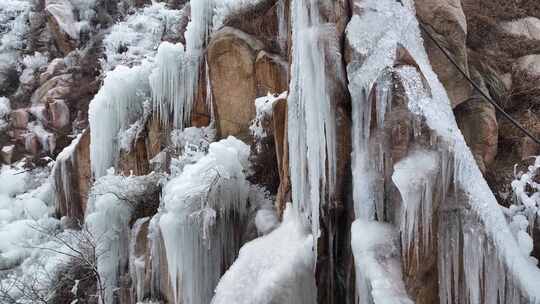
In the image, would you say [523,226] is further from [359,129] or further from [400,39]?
[400,39]

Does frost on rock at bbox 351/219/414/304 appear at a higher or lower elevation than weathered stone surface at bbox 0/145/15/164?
higher

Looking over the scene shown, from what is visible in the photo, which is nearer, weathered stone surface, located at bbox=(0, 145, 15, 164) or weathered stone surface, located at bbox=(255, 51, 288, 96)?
weathered stone surface, located at bbox=(255, 51, 288, 96)

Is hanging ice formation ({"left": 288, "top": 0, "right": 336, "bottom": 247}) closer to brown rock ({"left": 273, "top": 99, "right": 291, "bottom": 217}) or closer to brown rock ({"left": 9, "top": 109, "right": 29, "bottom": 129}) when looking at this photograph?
brown rock ({"left": 273, "top": 99, "right": 291, "bottom": 217})

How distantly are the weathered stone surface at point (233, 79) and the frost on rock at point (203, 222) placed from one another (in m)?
1.57

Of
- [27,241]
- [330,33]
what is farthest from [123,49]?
[330,33]

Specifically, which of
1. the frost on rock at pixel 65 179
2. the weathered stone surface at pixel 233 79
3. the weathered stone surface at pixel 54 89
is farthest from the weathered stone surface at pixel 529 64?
the weathered stone surface at pixel 54 89

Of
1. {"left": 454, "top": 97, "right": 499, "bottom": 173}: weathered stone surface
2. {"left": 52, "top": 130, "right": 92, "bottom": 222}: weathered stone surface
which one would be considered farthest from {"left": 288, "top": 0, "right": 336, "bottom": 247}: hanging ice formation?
{"left": 52, "top": 130, "right": 92, "bottom": 222}: weathered stone surface

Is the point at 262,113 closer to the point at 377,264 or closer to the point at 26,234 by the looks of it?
the point at 377,264

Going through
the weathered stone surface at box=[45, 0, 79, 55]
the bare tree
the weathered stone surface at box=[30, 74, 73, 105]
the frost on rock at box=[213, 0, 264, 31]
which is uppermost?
the weathered stone surface at box=[45, 0, 79, 55]

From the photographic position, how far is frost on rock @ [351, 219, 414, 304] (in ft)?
10.4

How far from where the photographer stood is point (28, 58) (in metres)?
15.5

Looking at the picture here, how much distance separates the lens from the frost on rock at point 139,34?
1336 cm

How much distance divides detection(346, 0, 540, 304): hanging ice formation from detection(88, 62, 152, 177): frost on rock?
596 cm

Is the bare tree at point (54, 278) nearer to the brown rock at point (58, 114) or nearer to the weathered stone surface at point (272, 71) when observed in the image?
the weathered stone surface at point (272, 71)
